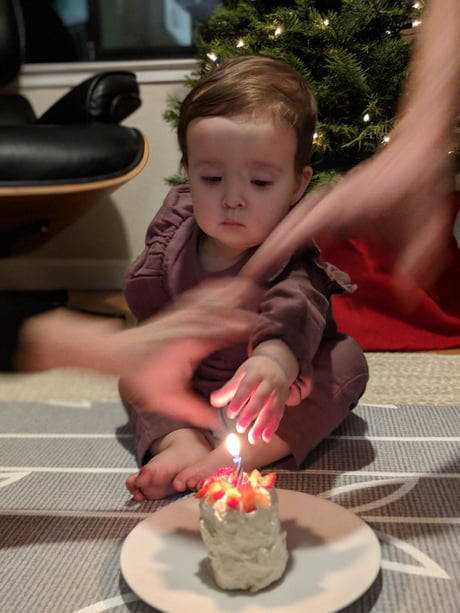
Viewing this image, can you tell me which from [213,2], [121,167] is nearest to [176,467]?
[121,167]

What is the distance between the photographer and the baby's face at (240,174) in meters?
0.90

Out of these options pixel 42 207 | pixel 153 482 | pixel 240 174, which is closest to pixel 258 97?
pixel 240 174

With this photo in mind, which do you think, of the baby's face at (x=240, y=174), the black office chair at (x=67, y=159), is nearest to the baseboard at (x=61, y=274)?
the black office chair at (x=67, y=159)

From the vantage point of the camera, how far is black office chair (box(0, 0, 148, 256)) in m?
1.68

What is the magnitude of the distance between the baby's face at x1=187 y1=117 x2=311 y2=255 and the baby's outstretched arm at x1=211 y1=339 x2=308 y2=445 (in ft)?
0.61

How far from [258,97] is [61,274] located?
1681 mm

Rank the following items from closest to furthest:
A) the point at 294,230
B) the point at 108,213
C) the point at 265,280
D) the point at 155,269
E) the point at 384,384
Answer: the point at 294,230 < the point at 265,280 < the point at 155,269 < the point at 384,384 < the point at 108,213

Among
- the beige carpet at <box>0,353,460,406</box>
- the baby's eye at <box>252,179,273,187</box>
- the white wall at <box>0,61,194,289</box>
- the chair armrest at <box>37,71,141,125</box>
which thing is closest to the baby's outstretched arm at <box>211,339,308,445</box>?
the baby's eye at <box>252,179,273,187</box>

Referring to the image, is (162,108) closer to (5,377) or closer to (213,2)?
(213,2)

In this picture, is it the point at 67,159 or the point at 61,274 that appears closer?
the point at 67,159

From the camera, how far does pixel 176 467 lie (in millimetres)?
902

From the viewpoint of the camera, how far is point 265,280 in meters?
0.98

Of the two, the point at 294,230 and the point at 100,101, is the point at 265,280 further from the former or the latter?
the point at 100,101

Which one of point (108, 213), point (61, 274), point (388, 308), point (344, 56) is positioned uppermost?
point (344, 56)
